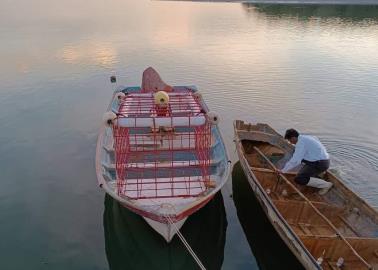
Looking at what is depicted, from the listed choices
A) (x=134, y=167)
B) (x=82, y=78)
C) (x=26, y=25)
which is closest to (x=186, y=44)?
(x=82, y=78)

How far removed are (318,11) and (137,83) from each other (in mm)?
36633

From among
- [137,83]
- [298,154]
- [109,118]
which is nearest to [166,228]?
[109,118]

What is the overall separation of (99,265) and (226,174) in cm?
381

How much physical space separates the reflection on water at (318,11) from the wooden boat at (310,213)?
3733 cm

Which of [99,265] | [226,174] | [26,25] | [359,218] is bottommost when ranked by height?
[99,265]

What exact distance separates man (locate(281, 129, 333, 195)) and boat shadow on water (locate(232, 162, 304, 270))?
1.58 metres

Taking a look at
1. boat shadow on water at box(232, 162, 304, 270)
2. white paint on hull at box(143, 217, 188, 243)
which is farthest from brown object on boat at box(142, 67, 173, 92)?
white paint on hull at box(143, 217, 188, 243)

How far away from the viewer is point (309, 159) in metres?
→ 10.1

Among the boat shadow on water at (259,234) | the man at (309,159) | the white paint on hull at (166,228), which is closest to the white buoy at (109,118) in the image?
the white paint on hull at (166,228)

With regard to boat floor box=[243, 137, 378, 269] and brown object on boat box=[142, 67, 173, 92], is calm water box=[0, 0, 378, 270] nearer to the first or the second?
boat floor box=[243, 137, 378, 269]

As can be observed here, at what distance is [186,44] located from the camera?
Answer: 32250 millimetres

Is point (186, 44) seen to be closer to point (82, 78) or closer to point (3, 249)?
point (82, 78)

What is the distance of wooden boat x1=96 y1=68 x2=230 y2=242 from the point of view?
28.8 ft

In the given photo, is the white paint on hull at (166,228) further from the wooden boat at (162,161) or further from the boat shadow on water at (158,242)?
the boat shadow on water at (158,242)
